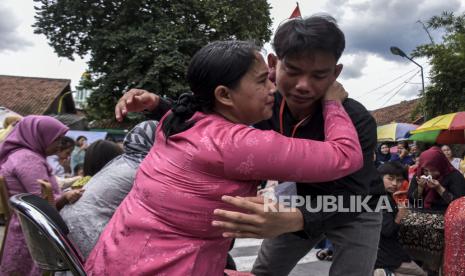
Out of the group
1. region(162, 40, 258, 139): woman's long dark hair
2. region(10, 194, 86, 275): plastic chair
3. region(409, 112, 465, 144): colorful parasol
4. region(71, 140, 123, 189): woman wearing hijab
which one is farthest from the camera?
region(409, 112, 465, 144): colorful parasol

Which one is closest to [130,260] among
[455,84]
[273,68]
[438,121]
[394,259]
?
[273,68]

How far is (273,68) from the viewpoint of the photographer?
168cm

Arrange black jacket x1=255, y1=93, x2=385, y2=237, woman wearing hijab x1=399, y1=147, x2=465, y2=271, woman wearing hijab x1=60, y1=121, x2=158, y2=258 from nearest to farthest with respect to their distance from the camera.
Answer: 1. black jacket x1=255, y1=93, x2=385, y2=237
2. woman wearing hijab x1=60, y1=121, x2=158, y2=258
3. woman wearing hijab x1=399, y1=147, x2=465, y2=271

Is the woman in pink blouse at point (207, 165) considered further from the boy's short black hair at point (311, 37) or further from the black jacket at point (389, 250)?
the black jacket at point (389, 250)

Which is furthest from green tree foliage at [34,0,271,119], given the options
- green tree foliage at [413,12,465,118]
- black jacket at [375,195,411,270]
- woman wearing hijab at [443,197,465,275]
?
woman wearing hijab at [443,197,465,275]

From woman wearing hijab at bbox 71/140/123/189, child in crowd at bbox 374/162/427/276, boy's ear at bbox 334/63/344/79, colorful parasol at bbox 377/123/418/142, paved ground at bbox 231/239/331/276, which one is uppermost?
boy's ear at bbox 334/63/344/79

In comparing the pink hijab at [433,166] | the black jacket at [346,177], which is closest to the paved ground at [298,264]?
the pink hijab at [433,166]

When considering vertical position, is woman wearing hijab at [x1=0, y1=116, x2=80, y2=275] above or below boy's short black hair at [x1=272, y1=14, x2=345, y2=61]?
below

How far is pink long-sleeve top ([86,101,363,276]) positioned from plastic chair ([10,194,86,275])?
186mm

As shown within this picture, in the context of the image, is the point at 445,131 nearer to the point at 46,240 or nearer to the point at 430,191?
the point at 430,191

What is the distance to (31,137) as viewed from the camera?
10.5ft

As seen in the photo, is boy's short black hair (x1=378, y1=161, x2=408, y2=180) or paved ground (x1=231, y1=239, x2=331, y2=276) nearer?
boy's short black hair (x1=378, y1=161, x2=408, y2=180)

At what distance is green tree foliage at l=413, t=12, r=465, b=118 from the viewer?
13772 mm

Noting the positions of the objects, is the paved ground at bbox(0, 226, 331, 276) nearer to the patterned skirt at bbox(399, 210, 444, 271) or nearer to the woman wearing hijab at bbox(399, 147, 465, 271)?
the woman wearing hijab at bbox(399, 147, 465, 271)
